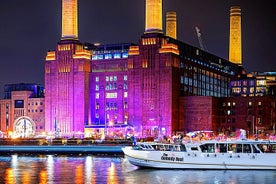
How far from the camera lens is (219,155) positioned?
95.4 m

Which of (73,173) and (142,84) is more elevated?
(142,84)

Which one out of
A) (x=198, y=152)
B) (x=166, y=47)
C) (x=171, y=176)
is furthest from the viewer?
(x=166, y=47)

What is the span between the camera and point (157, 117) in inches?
7485

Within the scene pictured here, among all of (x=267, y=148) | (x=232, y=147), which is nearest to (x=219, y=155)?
(x=232, y=147)

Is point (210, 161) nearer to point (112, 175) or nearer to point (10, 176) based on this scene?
point (112, 175)

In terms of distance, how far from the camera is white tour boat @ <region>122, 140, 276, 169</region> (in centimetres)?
9462

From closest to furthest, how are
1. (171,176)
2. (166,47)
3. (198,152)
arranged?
(171,176)
(198,152)
(166,47)

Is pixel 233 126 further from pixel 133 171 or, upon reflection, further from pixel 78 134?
pixel 133 171

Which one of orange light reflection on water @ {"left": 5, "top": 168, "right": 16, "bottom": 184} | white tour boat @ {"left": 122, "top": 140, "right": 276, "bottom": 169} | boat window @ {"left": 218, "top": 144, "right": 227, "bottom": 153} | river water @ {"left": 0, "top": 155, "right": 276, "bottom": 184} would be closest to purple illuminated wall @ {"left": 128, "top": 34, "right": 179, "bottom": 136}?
river water @ {"left": 0, "top": 155, "right": 276, "bottom": 184}

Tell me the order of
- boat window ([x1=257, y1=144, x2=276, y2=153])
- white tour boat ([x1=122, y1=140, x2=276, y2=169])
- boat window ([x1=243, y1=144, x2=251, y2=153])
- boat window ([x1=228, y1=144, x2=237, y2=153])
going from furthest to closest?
1. boat window ([x1=228, y1=144, x2=237, y2=153])
2. boat window ([x1=243, y1=144, x2=251, y2=153])
3. boat window ([x1=257, y1=144, x2=276, y2=153])
4. white tour boat ([x1=122, y1=140, x2=276, y2=169])

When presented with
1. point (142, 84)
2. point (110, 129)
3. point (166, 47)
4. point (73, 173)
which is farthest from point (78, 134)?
point (73, 173)

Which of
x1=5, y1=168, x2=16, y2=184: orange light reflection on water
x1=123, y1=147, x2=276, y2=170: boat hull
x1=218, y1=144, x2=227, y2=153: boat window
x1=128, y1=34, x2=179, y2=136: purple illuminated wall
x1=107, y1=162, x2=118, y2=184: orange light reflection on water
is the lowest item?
x1=5, y1=168, x2=16, y2=184: orange light reflection on water

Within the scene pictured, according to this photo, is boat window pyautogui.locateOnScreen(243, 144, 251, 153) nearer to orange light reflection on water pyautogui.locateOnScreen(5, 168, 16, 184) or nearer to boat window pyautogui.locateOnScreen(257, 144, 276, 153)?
boat window pyautogui.locateOnScreen(257, 144, 276, 153)

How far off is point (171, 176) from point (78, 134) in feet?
366
